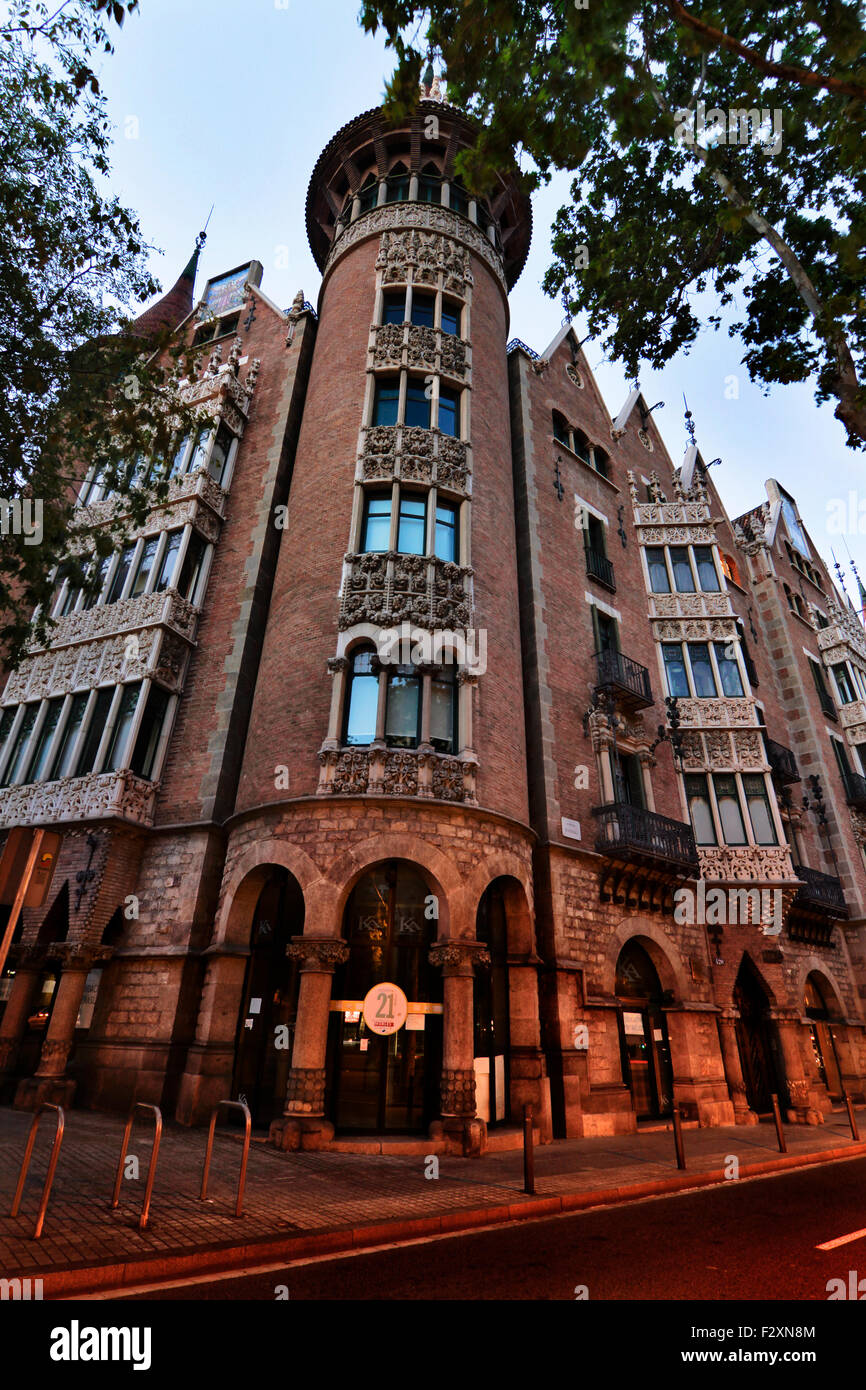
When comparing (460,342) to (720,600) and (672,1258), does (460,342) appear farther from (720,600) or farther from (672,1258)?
(672,1258)

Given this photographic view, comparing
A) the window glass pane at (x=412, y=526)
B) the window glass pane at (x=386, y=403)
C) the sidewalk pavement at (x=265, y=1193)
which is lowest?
the sidewalk pavement at (x=265, y=1193)

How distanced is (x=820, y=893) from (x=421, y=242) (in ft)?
85.3

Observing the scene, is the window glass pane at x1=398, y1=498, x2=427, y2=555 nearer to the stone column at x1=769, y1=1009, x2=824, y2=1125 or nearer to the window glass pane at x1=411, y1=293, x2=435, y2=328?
the window glass pane at x1=411, y1=293, x2=435, y2=328

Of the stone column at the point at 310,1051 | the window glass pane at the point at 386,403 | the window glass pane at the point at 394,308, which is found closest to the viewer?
the stone column at the point at 310,1051

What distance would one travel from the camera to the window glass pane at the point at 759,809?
2167cm

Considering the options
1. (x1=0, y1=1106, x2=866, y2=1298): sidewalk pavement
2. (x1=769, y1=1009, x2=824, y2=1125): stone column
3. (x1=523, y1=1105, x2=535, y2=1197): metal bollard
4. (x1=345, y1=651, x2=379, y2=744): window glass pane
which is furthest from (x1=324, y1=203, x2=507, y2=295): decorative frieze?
(x1=769, y1=1009, x2=824, y2=1125): stone column

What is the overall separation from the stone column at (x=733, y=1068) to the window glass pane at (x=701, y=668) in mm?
10472

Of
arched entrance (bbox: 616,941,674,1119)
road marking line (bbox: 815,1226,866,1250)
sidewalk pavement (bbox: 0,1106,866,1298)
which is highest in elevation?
arched entrance (bbox: 616,941,674,1119)

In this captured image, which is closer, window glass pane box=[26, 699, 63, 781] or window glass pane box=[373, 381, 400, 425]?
window glass pane box=[26, 699, 63, 781]

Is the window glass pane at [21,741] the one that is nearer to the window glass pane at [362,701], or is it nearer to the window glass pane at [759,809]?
the window glass pane at [362,701]

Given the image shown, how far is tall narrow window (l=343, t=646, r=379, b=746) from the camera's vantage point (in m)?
15.2

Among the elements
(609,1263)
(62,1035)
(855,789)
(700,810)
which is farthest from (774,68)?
(855,789)

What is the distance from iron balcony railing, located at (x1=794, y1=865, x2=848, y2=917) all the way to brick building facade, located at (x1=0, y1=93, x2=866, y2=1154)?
19 cm

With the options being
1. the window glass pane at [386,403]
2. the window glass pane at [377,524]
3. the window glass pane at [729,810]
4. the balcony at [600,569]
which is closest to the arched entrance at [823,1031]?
the window glass pane at [729,810]
